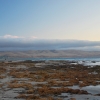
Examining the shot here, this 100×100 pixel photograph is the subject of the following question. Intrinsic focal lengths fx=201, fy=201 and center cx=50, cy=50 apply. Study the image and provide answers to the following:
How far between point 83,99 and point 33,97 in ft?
12.8

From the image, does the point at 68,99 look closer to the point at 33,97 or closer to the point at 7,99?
the point at 33,97

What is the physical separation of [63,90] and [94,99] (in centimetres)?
429

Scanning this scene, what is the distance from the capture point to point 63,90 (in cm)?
1909

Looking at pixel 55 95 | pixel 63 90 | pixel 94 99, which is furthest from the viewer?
pixel 63 90

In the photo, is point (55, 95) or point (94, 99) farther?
point (55, 95)

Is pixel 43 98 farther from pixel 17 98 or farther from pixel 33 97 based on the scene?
pixel 17 98

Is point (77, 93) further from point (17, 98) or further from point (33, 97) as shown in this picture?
point (17, 98)

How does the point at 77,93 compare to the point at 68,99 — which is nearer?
the point at 68,99

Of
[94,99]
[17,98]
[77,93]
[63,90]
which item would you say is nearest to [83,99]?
[94,99]

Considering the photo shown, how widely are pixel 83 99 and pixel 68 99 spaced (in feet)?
3.78

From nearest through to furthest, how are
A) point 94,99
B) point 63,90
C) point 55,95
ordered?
point 94,99, point 55,95, point 63,90

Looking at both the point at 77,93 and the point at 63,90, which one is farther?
the point at 63,90

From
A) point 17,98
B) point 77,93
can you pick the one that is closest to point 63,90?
point 77,93

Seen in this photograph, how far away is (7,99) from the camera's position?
50.9ft
